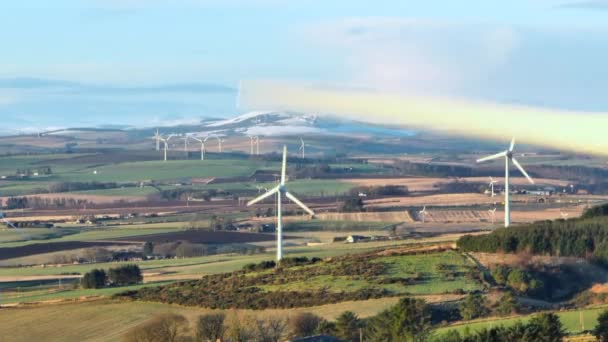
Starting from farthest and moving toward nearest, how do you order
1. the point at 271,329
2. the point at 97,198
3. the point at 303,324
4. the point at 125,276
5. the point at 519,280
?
the point at 97,198, the point at 125,276, the point at 519,280, the point at 303,324, the point at 271,329

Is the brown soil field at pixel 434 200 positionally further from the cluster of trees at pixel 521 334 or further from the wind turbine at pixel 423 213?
the cluster of trees at pixel 521 334

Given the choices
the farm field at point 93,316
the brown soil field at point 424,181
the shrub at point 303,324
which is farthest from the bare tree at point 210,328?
the brown soil field at point 424,181

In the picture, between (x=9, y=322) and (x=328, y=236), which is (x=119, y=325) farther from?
(x=328, y=236)

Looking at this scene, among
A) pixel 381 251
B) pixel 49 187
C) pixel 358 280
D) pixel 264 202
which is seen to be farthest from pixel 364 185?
pixel 358 280

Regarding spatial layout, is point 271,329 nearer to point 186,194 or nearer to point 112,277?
point 112,277

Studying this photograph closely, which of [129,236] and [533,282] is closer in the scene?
[533,282]

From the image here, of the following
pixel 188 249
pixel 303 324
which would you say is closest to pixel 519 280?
pixel 303 324
